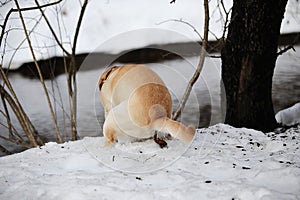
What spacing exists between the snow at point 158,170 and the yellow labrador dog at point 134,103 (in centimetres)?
8

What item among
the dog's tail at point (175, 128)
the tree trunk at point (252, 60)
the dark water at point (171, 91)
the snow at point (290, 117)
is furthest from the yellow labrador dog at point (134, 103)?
the snow at point (290, 117)

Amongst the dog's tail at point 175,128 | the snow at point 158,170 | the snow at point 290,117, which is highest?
the dog's tail at point 175,128

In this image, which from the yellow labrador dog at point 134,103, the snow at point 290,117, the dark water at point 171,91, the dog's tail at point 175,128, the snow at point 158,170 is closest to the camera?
the snow at point 158,170

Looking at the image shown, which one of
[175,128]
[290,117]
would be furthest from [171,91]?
[290,117]

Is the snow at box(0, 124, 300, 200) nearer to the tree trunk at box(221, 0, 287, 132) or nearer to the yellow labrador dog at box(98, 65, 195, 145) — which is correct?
the yellow labrador dog at box(98, 65, 195, 145)

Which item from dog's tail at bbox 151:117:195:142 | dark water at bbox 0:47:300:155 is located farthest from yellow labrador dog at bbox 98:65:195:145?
dark water at bbox 0:47:300:155

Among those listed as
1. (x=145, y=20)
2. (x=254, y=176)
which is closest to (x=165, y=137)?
(x=254, y=176)

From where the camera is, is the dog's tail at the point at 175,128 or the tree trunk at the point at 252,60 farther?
the tree trunk at the point at 252,60

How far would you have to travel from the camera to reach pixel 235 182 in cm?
114

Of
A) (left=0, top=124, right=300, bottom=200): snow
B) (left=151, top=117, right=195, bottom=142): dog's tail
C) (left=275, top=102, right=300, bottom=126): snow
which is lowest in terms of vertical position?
(left=275, top=102, right=300, bottom=126): snow

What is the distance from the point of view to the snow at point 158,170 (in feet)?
3.59

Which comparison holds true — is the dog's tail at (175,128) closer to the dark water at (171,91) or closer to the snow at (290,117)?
the dark water at (171,91)

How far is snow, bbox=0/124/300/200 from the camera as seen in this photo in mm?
1094

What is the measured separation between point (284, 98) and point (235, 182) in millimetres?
2488
